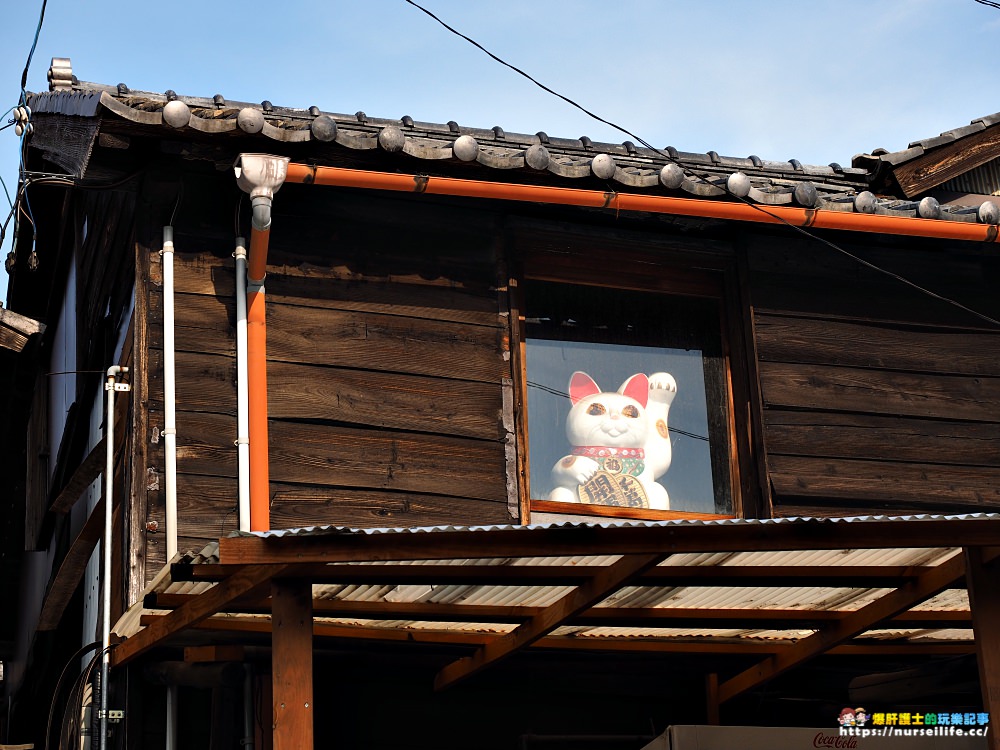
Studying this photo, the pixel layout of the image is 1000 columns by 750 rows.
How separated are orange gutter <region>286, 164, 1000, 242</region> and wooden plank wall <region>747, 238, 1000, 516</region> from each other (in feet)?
2.11

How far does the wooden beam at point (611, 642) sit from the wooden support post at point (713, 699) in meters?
0.43

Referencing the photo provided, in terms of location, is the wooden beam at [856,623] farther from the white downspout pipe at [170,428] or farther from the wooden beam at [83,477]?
the wooden beam at [83,477]

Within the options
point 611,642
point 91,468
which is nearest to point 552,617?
point 611,642

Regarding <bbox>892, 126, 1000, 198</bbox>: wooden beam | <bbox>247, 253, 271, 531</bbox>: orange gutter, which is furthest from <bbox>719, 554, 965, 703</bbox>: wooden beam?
<bbox>892, 126, 1000, 198</bbox>: wooden beam

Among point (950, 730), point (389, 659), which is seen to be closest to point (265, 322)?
point (389, 659)

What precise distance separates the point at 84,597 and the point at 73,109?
4.34 meters

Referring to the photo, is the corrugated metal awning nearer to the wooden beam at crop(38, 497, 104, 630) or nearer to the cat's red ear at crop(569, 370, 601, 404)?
the cat's red ear at crop(569, 370, 601, 404)

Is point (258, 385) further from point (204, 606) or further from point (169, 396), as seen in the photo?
point (204, 606)

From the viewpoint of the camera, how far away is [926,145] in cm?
960

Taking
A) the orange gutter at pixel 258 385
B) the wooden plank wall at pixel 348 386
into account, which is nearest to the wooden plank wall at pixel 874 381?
the wooden plank wall at pixel 348 386

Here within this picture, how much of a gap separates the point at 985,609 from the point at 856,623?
1.11 m

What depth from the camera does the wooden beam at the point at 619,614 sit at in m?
6.39

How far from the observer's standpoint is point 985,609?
5555mm

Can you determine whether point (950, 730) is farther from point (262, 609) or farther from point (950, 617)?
point (262, 609)
